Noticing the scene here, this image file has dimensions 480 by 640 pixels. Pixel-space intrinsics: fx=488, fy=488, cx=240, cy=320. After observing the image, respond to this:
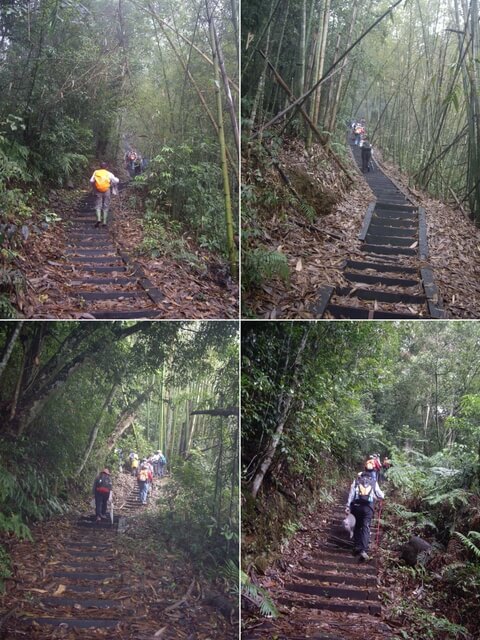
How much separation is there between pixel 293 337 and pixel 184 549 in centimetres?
152

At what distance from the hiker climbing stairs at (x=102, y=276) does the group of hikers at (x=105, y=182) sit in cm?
5

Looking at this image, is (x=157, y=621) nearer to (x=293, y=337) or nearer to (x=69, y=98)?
(x=293, y=337)

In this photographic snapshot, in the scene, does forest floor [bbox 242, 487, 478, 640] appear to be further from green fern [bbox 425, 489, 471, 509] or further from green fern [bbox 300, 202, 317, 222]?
green fern [bbox 300, 202, 317, 222]

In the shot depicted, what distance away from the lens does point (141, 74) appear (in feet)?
10.2

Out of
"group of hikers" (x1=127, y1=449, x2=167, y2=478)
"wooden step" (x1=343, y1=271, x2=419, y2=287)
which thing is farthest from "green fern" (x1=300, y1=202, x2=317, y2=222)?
"group of hikers" (x1=127, y1=449, x2=167, y2=478)

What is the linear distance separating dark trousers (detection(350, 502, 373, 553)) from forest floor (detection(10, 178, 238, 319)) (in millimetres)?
2405

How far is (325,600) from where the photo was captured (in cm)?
310

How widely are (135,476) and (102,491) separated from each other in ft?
0.70

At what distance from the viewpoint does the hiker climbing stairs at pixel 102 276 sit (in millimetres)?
2715

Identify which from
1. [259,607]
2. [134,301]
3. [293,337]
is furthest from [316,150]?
[259,607]

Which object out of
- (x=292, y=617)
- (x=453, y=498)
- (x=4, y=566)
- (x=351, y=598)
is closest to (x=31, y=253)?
(x=4, y=566)

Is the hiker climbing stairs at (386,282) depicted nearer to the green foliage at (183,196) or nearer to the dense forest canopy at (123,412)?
the dense forest canopy at (123,412)

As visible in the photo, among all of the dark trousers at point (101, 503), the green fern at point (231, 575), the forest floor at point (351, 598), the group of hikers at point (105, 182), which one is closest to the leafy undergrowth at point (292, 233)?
the group of hikers at point (105, 182)

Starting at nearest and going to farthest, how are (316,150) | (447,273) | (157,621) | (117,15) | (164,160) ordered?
1. (157,621)
2. (117,15)
3. (164,160)
4. (447,273)
5. (316,150)
